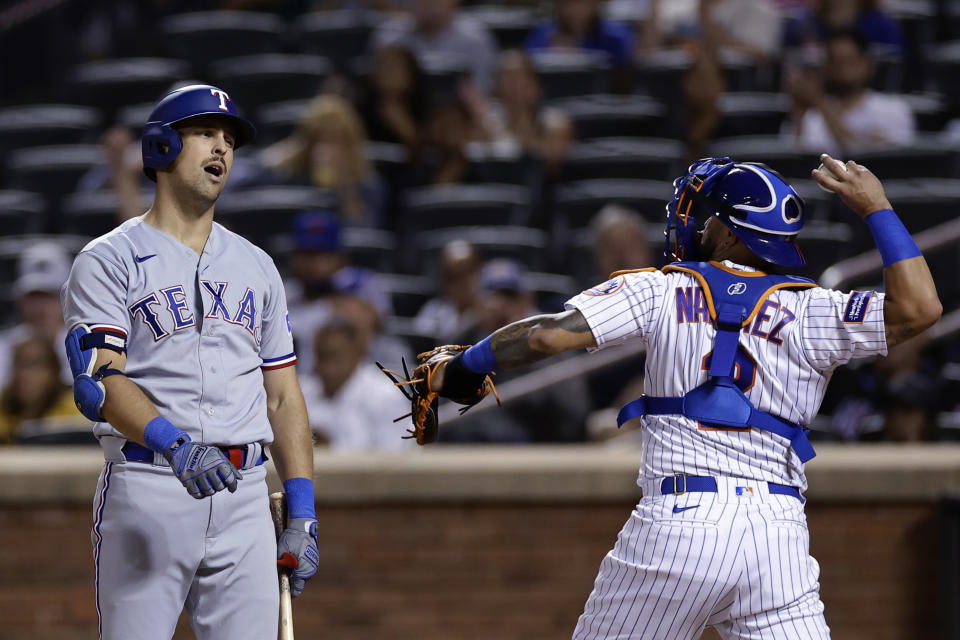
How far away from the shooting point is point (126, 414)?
111 inches

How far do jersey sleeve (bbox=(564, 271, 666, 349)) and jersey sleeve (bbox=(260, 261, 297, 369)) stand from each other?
27.3 inches

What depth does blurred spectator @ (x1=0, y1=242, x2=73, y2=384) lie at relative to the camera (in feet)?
21.6

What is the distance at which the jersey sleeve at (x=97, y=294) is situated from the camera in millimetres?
2881

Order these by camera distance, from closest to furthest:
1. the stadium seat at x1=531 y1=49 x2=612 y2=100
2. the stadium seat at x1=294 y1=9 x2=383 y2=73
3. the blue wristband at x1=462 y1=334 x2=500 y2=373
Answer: the blue wristband at x1=462 y1=334 x2=500 y2=373
the stadium seat at x1=531 y1=49 x2=612 y2=100
the stadium seat at x1=294 y1=9 x2=383 y2=73

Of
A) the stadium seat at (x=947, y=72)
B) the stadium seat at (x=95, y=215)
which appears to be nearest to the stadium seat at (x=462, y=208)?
the stadium seat at (x=95, y=215)

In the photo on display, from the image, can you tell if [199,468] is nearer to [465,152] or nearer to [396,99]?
[465,152]

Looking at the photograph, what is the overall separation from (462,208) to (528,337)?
15.4 feet

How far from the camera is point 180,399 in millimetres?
2947

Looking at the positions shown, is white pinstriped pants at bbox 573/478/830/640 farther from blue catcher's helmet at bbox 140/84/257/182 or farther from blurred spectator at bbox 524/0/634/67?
blurred spectator at bbox 524/0/634/67

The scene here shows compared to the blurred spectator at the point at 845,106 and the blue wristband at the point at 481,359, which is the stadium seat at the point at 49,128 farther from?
the blue wristband at the point at 481,359

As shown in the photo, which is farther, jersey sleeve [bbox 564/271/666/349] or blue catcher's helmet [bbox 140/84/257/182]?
jersey sleeve [bbox 564/271/666/349]

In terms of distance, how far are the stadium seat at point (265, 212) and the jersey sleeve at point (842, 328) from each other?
15.9 ft

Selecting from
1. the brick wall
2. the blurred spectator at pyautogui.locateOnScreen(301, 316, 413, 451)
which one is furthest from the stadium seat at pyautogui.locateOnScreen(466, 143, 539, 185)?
the brick wall

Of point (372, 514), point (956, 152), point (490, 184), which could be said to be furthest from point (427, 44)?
point (372, 514)
